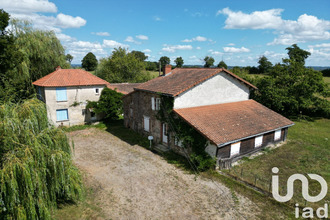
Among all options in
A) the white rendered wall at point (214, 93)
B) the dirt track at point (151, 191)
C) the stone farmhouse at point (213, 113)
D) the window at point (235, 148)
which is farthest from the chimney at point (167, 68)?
the window at point (235, 148)

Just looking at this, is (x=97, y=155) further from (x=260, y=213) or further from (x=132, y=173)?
(x=260, y=213)

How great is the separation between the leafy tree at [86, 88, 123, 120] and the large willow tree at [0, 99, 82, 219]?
14423 millimetres

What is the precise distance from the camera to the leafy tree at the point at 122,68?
156 ft

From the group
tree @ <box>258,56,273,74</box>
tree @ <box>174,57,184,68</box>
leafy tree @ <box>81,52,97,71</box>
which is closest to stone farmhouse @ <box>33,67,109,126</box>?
tree @ <box>258,56,273,74</box>

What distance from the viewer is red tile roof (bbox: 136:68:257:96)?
17114 millimetres

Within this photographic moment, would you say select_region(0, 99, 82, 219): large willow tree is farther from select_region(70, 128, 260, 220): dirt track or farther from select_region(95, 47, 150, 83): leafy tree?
select_region(95, 47, 150, 83): leafy tree

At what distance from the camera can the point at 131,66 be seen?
47875 mm

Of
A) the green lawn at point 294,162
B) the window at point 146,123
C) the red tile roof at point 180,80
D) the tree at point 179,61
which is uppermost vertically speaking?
A: the tree at point 179,61

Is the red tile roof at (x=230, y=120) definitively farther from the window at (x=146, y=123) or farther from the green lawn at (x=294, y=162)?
the window at (x=146, y=123)

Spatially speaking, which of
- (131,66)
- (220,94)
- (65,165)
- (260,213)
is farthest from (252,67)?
(65,165)

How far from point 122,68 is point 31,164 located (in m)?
42.3

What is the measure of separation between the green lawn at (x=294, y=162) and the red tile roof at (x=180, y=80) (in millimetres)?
7374

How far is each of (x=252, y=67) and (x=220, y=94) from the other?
55.0 meters

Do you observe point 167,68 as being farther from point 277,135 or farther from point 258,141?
point 277,135
